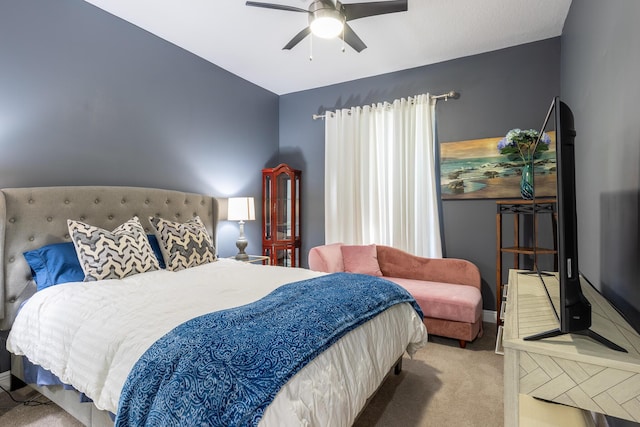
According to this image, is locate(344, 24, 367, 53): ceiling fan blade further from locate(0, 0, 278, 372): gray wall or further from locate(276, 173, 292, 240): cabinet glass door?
locate(276, 173, 292, 240): cabinet glass door

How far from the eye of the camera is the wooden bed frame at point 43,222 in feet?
6.68

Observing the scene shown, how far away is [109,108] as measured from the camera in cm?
281

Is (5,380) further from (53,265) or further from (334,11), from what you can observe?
(334,11)

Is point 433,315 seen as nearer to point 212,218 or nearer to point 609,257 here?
point 609,257

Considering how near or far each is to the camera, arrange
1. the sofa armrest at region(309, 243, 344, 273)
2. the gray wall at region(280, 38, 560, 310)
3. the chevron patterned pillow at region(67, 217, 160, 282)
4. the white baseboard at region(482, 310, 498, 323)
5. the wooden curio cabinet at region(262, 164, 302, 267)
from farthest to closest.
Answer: the wooden curio cabinet at region(262, 164, 302, 267) < the sofa armrest at region(309, 243, 344, 273) < the white baseboard at region(482, 310, 498, 323) < the gray wall at region(280, 38, 560, 310) < the chevron patterned pillow at region(67, 217, 160, 282)

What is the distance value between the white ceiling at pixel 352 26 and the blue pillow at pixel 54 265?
2.00 m

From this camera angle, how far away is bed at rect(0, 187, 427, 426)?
43.0 inches

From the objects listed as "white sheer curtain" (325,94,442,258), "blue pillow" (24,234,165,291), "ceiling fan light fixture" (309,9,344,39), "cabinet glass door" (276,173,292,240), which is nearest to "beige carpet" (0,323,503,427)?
"blue pillow" (24,234,165,291)

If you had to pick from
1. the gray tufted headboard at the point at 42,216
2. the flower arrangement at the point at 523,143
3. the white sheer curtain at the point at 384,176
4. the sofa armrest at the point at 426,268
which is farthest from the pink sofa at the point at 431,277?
the gray tufted headboard at the point at 42,216

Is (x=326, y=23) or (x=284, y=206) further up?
(x=326, y=23)

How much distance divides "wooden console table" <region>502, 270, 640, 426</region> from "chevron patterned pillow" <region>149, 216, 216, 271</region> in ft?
7.60

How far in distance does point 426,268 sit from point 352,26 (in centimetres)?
251

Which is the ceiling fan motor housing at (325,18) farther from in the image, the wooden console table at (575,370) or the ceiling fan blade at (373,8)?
the wooden console table at (575,370)

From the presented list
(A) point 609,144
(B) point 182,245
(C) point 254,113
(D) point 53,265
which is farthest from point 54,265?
(A) point 609,144
